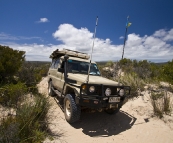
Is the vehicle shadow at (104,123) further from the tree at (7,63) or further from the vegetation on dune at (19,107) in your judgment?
the tree at (7,63)

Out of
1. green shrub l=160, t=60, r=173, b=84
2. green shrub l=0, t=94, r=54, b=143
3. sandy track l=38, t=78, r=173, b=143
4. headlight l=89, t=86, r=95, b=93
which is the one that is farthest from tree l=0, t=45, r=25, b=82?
green shrub l=160, t=60, r=173, b=84

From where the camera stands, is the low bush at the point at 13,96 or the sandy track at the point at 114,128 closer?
the sandy track at the point at 114,128

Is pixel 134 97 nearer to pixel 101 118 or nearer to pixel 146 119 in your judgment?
pixel 146 119

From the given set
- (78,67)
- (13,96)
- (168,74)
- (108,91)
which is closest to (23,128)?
(13,96)

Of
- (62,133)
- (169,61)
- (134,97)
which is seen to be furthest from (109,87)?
(169,61)

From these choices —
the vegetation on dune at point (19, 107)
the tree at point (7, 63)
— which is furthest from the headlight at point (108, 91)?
the tree at point (7, 63)

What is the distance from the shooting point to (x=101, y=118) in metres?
4.41

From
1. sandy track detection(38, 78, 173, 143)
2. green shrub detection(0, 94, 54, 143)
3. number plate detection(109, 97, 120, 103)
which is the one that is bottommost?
sandy track detection(38, 78, 173, 143)

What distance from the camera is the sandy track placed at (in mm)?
3283

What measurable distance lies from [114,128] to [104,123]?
1.19ft

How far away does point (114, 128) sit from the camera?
12.6 ft

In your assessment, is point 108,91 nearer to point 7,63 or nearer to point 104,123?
point 104,123

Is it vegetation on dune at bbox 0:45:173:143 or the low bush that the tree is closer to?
vegetation on dune at bbox 0:45:173:143

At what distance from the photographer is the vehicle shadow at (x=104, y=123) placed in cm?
361
